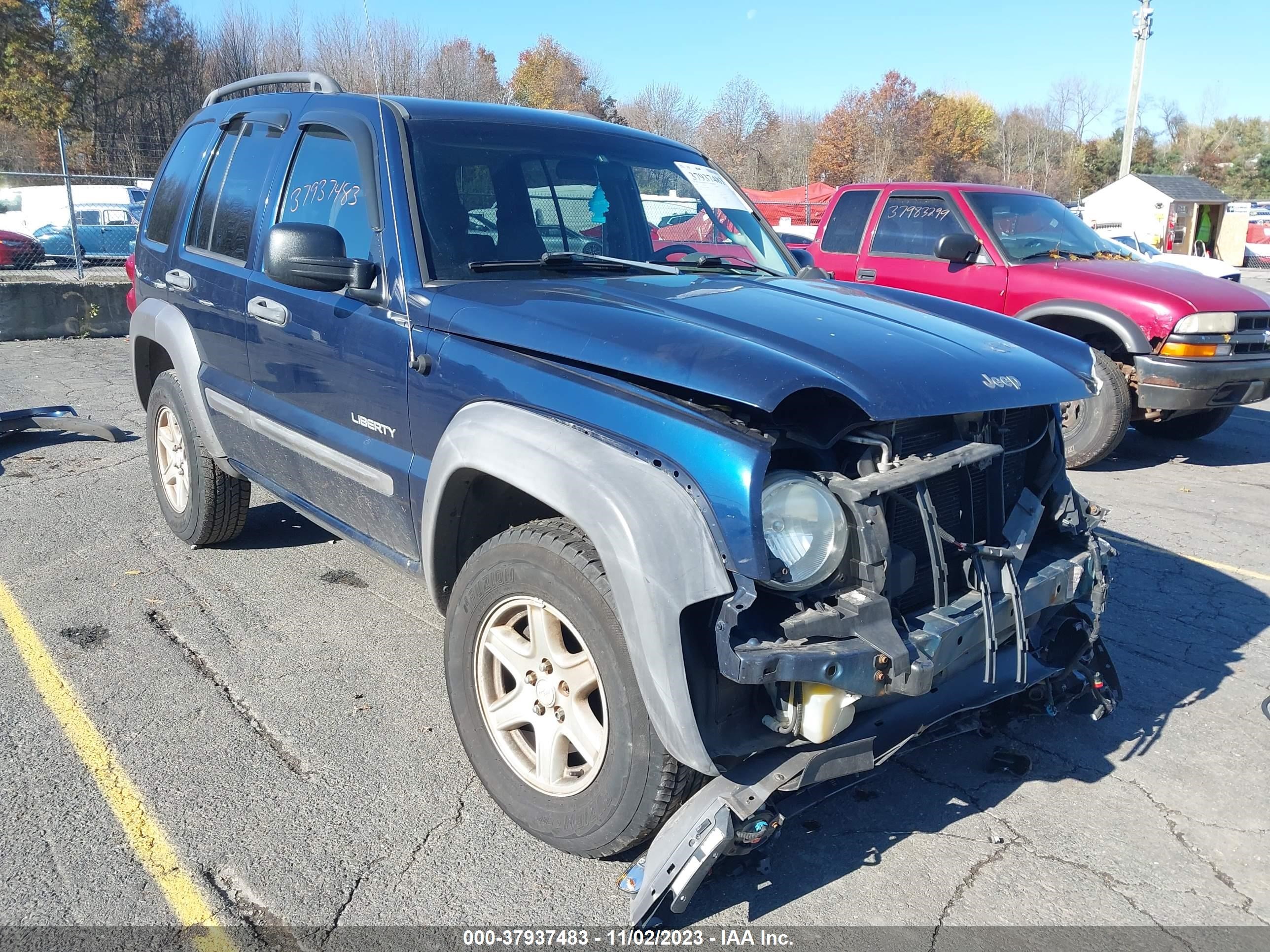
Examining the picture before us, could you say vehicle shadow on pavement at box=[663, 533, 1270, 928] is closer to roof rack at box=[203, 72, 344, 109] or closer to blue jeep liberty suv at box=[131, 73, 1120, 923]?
blue jeep liberty suv at box=[131, 73, 1120, 923]

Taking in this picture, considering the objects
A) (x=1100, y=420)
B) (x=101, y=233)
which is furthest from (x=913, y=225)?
(x=101, y=233)

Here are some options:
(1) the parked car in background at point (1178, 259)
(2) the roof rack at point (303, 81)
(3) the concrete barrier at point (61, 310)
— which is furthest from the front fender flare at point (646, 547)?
(3) the concrete barrier at point (61, 310)

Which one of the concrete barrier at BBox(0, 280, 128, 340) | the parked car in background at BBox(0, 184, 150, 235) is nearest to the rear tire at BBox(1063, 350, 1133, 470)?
the concrete barrier at BBox(0, 280, 128, 340)

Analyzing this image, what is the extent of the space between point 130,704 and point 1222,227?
33318 millimetres

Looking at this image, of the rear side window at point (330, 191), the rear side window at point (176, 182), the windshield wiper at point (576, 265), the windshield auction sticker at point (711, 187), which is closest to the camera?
the windshield wiper at point (576, 265)

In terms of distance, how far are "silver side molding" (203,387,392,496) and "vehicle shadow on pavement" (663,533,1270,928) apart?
1692 mm

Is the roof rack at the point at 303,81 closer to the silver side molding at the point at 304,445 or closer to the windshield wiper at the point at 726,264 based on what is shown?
the silver side molding at the point at 304,445

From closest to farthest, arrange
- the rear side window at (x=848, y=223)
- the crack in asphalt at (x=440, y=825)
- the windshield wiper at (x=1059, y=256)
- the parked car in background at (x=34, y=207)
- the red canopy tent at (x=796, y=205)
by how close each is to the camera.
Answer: the crack in asphalt at (x=440, y=825) < the windshield wiper at (x=1059, y=256) < the rear side window at (x=848, y=223) < the parked car in background at (x=34, y=207) < the red canopy tent at (x=796, y=205)

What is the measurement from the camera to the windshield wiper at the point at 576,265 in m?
3.35

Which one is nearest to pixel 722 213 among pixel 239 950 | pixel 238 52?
pixel 239 950

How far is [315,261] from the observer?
3.18 meters

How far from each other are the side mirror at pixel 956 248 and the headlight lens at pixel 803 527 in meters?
5.50

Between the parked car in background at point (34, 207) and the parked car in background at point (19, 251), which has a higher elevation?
the parked car in background at point (34, 207)

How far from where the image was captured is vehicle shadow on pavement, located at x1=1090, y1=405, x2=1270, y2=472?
7828 mm
